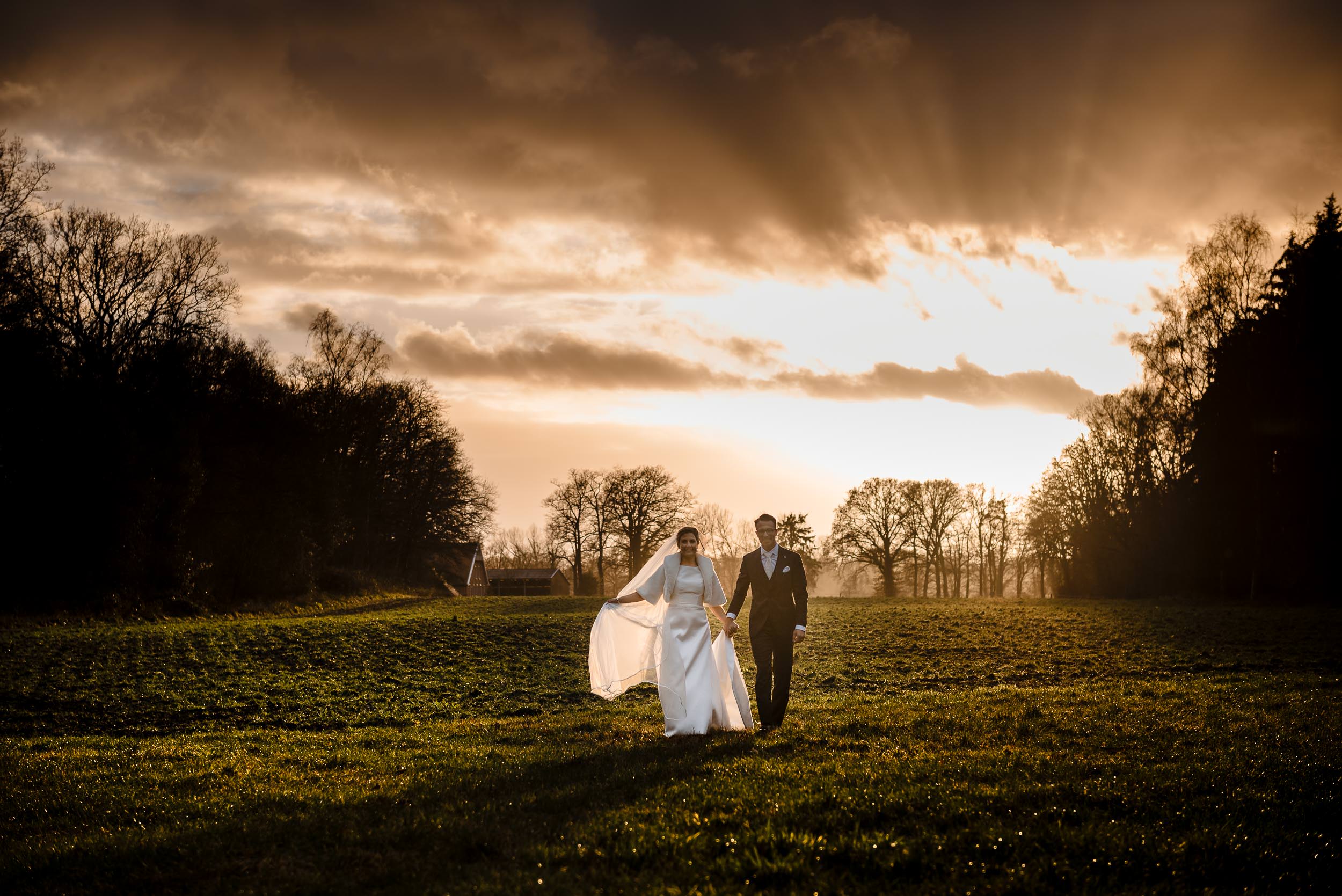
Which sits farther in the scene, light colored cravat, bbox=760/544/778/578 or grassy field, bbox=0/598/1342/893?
light colored cravat, bbox=760/544/778/578

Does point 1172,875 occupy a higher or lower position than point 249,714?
higher

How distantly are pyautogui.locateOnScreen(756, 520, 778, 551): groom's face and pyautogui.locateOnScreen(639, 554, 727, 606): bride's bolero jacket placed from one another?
30.7 inches

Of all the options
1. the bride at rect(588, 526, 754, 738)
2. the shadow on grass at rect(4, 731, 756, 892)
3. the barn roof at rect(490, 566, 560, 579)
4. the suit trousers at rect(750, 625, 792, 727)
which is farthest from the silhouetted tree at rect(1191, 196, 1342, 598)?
the barn roof at rect(490, 566, 560, 579)

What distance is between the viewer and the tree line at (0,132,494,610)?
29.7m

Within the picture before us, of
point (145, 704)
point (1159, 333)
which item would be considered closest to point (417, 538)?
point (145, 704)

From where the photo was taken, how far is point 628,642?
11562 mm

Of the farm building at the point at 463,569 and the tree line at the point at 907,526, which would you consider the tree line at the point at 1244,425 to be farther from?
the farm building at the point at 463,569

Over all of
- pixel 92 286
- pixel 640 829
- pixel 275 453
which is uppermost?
pixel 92 286

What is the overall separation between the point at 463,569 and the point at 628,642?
82.0 metres

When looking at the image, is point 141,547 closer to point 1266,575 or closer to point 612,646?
point 612,646

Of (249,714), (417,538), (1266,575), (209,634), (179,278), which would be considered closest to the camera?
(249,714)

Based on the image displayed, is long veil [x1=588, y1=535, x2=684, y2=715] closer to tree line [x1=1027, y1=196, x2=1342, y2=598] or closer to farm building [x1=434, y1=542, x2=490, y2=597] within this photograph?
tree line [x1=1027, y1=196, x2=1342, y2=598]

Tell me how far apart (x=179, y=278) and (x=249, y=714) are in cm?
3010

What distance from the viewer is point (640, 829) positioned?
6180 millimetres
